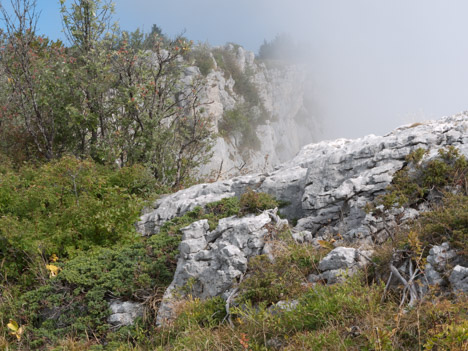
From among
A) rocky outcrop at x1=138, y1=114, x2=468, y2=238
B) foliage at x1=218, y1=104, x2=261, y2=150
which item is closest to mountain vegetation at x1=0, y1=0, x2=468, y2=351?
rocky outcrop at x1=138, y1=114, x2=468, y2=238

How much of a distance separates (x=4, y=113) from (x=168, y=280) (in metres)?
10.6

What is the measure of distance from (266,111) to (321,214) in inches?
1873

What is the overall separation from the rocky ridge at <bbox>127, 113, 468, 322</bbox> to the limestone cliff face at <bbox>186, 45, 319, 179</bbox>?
26400 millimetres

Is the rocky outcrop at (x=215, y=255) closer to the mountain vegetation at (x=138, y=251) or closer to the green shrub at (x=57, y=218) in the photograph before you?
the mountain vegetation at (x=138, y=251)

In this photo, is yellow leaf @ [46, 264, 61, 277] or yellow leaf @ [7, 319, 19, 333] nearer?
yellow leaf @ [7, 319, 19, 333]

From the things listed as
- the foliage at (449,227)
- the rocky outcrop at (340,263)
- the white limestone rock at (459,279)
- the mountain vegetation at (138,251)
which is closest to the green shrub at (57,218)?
the mountain vegetation at (138,251)

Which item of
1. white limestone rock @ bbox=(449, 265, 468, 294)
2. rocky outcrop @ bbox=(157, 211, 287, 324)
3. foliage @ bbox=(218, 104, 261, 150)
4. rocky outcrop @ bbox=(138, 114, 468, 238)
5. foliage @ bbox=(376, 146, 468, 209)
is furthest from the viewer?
foliage @ bbox=(218, 104, 261, 150)

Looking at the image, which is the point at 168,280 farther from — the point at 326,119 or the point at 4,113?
the point at 326,119

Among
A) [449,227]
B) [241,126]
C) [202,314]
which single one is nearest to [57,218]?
[202,314]

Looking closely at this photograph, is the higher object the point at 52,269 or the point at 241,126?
the point at 241,126

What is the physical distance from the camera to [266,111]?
180 feet

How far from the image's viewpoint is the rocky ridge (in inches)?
254

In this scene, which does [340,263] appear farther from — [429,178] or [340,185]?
[429,178]

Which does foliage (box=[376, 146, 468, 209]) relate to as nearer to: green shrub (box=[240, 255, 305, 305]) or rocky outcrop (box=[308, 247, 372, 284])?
rocky outcrop (box=[308, 247, 372, 284])
